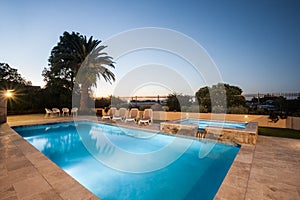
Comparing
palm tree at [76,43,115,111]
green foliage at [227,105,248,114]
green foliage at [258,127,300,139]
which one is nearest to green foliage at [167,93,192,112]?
green foliage at [227,105,248,114]

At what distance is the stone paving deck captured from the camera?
2330 mm

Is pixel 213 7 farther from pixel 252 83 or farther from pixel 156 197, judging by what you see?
pixel 252 83

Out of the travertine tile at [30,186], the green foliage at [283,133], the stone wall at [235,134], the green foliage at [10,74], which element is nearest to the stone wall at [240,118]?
the green foliage at [283,133]

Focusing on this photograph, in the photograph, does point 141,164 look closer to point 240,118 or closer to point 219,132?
point 219,132

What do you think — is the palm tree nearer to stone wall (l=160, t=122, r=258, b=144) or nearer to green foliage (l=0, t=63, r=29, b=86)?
green foliage (l=0, t=63, r=29, b=86)

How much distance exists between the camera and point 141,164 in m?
4.56

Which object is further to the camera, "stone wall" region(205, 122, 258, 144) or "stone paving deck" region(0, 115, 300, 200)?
"stone wall" region(205, 122, 258, 144)

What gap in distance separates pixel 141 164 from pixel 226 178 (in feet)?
7.89

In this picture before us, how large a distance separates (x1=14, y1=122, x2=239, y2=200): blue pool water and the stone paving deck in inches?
23.4

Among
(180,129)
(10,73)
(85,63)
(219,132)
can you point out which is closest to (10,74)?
(10,73)

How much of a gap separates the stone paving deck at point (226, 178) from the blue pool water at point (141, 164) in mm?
593

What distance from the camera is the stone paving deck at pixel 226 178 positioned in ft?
7.64

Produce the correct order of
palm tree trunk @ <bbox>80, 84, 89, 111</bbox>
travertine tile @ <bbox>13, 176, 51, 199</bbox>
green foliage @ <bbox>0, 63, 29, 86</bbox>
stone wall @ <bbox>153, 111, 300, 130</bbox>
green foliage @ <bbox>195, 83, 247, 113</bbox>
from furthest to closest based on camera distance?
1. green foliage @ <bbox>0, 63, 29, 86</bbox>
2. palm tree trunk @ <bbox>80, 84, 89, 111</bbox>
3. green foliage @ <bbox>195, 83, 247, 113</bbox>
4. stone wall @ <bbox>153, 111, 300, 130</bbox>
5. travertine tile @ <bbox>13, 176, 51, 199</bbox>

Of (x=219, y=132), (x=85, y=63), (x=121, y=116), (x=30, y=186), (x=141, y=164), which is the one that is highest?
(x=85, y=63)
